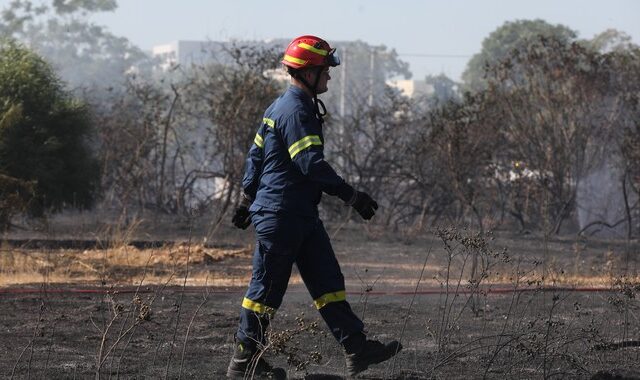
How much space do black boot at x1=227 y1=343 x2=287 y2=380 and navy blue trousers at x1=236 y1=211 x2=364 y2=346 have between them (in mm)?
49

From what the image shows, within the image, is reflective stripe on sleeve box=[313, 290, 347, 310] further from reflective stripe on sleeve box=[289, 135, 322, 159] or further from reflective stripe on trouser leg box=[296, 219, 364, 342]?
reflective stripe on sleeve box=[289, 135, 322, 159]

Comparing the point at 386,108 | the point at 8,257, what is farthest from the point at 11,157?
the point at 386,108

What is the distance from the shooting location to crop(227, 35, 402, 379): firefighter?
21.3 ft

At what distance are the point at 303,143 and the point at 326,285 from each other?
2.69 feet

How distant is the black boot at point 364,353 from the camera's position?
21.6 ft

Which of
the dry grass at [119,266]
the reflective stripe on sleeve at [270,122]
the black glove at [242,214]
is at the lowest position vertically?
the dry grass at [119,266]

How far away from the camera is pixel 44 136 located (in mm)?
17297

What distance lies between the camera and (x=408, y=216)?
68.4 feet

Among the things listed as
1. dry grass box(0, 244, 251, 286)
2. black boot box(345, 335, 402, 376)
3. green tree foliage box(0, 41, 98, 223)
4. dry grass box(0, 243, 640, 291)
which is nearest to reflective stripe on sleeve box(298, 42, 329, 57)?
black boot box(345, 335, 402, 376)

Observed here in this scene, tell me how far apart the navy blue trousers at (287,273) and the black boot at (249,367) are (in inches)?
1.9

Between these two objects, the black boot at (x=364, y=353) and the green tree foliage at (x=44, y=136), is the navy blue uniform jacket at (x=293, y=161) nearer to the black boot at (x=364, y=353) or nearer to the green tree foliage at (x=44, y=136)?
the black boot at (x=364, y=353)

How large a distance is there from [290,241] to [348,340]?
62cm

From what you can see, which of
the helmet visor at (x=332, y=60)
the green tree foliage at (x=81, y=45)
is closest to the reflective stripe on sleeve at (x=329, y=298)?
the helmet visor at (x=332, y=60)

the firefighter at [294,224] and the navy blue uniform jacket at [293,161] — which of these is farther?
the firefighter at [294,224]
